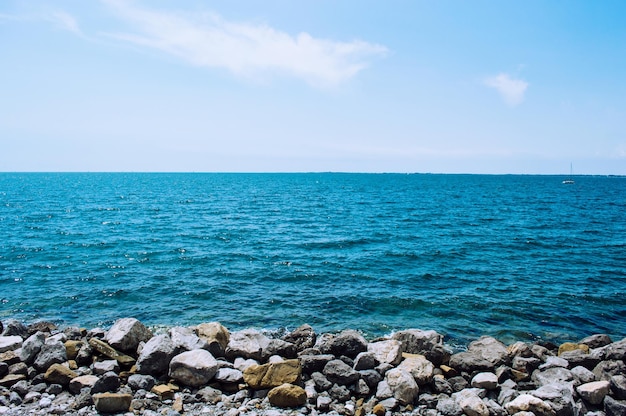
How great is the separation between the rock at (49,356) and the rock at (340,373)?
6.81 metres

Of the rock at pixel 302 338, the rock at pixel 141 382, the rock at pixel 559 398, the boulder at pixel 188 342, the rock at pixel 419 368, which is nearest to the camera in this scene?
the rock at pixel 559 398

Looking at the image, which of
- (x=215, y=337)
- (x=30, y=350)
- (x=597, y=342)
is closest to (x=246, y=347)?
(x=215, y=337)

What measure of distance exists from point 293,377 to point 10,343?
8.01 m

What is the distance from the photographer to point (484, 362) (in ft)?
36.9

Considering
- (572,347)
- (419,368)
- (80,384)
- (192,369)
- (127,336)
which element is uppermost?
(127,336)

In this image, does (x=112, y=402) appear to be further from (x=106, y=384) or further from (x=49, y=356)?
(x=49, y=356)

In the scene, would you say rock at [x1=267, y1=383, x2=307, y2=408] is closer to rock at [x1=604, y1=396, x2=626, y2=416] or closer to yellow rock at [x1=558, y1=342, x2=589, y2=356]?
rock at [x1=604, y1=396, x2=626, y2=416]

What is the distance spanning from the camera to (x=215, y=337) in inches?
473

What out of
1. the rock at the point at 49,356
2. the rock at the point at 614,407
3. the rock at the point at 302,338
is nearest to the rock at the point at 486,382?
the rock at the point at 614,407

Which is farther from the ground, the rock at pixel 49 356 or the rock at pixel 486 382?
the rock at pixel 49 356

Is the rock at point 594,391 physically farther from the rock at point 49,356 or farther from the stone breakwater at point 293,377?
the rock at point 49,356

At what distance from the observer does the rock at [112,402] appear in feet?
28.8

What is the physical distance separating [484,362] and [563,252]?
23707 mm

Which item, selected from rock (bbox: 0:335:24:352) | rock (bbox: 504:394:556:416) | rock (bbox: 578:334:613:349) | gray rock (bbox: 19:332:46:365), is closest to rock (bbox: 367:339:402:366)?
rock (bbox: 504:394:556:416)
